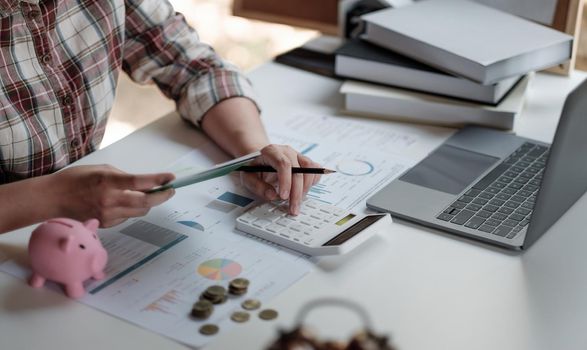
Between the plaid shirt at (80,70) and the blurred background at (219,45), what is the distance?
1.37 meters

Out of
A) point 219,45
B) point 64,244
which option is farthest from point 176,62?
point 219,45

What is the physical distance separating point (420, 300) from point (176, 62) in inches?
24.7

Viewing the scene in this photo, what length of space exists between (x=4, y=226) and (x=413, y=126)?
2.05 feet

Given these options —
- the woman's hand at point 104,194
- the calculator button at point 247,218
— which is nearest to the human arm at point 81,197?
the woman's hand at point 104,194

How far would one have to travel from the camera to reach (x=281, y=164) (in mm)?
945

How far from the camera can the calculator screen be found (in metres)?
0.87

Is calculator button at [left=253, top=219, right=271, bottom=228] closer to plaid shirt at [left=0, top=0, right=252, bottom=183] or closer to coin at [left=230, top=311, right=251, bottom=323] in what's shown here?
coin at [left=230, top=311, right=251, bottom=323]

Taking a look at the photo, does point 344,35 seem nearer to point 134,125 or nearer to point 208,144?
point 208,144

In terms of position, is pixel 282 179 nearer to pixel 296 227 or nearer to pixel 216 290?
pixel 296 227

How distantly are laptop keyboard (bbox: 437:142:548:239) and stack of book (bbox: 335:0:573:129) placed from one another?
14 cm

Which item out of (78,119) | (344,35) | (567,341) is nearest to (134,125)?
(344,35)

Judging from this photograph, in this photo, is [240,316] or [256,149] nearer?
[240,316]

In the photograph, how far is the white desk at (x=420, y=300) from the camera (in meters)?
0.74

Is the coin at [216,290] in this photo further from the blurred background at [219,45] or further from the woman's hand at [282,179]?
the blurred background at [219,45]
